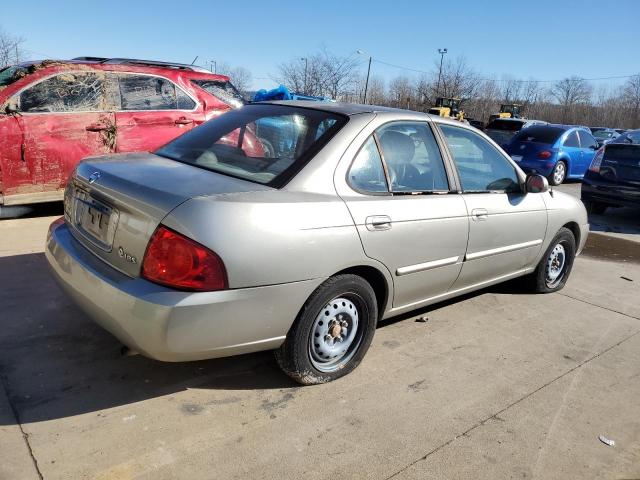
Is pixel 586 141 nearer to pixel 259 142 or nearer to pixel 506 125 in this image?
pixel 506 125

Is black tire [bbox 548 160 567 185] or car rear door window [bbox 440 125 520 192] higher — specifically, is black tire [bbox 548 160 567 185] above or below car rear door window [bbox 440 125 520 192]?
below

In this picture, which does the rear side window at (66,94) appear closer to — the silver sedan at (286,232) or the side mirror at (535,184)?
the silver sedan at (286,232)

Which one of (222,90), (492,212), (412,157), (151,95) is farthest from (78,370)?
(222,90)

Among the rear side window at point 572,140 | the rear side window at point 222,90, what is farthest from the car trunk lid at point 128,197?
the rear side window at point 572,140

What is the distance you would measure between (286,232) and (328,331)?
2.47 feet

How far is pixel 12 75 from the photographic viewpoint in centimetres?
579

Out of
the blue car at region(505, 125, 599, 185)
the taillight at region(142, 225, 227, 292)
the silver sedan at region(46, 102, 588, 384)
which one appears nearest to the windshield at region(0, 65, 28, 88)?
the silver sedan at region(46, 102, 588, 384)

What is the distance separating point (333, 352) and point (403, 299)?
62 cm

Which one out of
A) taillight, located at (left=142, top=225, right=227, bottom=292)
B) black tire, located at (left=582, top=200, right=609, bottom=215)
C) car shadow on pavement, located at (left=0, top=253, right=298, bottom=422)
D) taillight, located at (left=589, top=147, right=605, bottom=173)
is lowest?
car shadow on pavement, located at (left=0, top=253, right=298, bottom=422)

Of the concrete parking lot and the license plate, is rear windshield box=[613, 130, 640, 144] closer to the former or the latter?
the concrete parking lot

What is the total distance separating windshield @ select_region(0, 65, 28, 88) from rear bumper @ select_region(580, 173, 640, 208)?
864 cm

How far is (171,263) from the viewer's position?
239cm

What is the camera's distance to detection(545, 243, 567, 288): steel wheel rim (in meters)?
4.90

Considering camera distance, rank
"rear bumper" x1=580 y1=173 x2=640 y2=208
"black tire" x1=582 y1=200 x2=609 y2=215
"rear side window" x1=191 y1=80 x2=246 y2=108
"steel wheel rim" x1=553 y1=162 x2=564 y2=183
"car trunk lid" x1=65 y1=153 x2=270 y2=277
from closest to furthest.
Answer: "car trunk lid" x1=65 y1=153 x2=270 y2=277, "rear side window" x1=191 y1=80 x2=246 y2=108, "rear bumper" x1=580 y1=173 x2=640 y2=208, "black tire" x1=582 y1=200 x2=609 y2=215, "steel wheel rim" x1=553 y1=162 x2=564 y2=183
